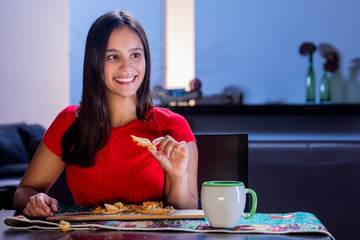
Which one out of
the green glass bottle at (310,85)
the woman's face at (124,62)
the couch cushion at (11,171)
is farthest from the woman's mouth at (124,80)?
the green glass bottle at (310,85)

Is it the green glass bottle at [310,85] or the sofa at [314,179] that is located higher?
the green glass bottle at [310,85]

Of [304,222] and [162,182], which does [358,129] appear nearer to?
[162,182]

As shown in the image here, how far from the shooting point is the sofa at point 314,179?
2.10m

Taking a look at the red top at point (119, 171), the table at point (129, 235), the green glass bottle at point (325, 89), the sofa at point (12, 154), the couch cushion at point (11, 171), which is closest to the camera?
the table at point (129, 235)

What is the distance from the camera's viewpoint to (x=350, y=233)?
6.92 feet

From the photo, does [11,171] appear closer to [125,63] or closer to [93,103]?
[93,103]

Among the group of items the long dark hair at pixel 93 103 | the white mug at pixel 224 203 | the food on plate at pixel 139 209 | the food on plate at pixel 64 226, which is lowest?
the food on plate at pixel 64 226

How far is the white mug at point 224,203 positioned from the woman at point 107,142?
481mm

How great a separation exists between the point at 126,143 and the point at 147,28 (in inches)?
121

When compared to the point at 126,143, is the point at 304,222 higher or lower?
lower

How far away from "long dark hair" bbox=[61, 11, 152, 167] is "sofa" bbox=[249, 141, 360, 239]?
794 millimetres

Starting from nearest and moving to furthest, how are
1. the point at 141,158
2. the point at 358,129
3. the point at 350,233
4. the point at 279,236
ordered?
the point at 279,236
the point at 141,158
the point at 350,233
the point at 358,129

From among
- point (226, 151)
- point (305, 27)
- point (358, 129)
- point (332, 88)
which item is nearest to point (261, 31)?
point (305, 27)

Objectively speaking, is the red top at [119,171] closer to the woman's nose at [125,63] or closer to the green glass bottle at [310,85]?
the woman's nose at [125,63]
